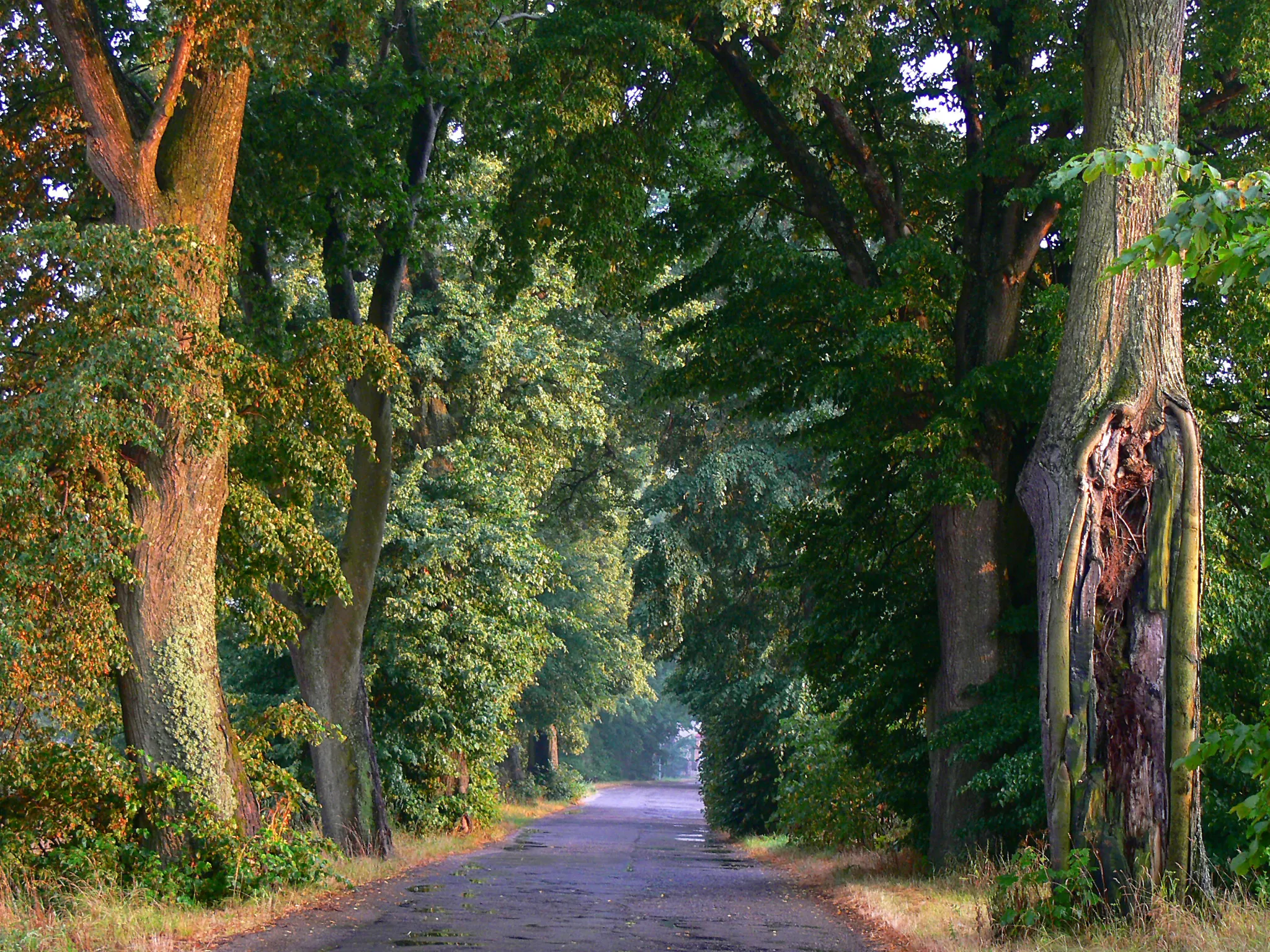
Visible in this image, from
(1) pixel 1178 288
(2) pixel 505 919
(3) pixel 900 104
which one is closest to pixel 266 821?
(2) pixel 505 919

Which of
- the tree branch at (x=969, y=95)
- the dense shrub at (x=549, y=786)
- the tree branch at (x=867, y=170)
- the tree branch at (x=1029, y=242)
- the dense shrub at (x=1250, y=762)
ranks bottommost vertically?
the dense shrub at (x=549, y=786)

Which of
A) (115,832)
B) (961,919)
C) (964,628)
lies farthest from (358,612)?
(961,919)

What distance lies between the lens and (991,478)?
13.6 m

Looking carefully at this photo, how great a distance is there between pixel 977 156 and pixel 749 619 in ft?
55.5

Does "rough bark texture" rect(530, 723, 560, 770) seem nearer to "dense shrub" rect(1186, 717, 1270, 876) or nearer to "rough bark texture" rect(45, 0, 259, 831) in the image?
"rough bark texture" rect(45, 0, 259, 831)

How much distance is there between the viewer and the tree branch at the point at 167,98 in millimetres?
12367

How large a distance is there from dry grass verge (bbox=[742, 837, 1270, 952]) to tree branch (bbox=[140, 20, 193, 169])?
10.2 m

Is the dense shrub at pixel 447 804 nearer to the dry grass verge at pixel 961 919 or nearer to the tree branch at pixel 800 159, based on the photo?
the dry grass verge at pixel 961 919

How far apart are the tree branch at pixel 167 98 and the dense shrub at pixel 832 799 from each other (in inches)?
484

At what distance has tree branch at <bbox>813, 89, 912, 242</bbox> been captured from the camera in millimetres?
15039

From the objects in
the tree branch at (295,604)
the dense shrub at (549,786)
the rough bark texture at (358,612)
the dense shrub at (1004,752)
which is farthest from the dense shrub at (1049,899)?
the dense shrub at (549,786)

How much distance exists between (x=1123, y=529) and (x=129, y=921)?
8.30 metres

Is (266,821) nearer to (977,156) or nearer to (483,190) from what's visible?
(977,156)

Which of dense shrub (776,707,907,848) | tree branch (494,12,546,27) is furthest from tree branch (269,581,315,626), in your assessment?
tree branch (494,12,546,27)
